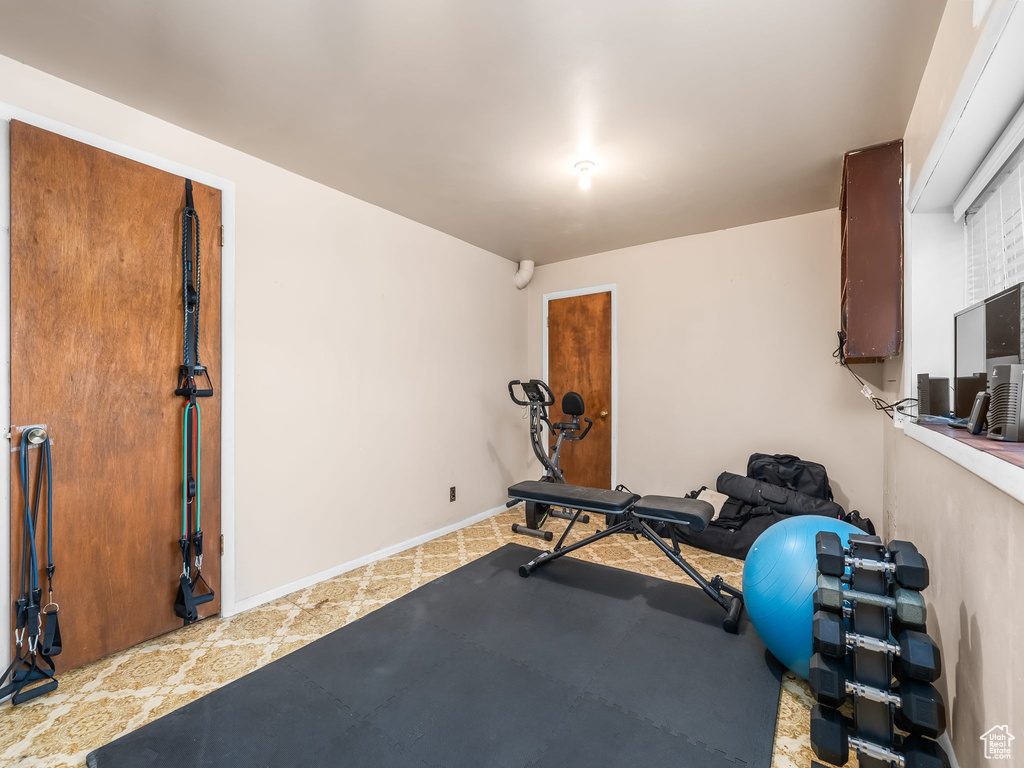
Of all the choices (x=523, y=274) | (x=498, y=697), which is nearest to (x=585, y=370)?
(x=523, y=274)

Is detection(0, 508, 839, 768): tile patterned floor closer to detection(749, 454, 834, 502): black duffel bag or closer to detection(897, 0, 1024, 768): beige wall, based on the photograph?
detection(897, 0, 1024, 768): beige wall

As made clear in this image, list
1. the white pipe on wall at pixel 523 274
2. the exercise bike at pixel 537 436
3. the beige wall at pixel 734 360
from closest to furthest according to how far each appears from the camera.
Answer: the beige wall at pixel 734 360, the exercise bike at pixel 537 436, the white pipe on wall at pixel 523 274

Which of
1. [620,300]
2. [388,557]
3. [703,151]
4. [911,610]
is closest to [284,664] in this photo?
[388,557]

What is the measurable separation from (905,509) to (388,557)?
3.11 m

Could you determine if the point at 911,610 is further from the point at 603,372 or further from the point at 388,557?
the point at 603,372

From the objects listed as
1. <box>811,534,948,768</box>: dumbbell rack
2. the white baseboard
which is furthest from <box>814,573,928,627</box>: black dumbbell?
the white baseboard

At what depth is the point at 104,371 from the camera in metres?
2.12

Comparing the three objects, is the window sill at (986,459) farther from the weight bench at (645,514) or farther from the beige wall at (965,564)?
the weight bench at (645,514)

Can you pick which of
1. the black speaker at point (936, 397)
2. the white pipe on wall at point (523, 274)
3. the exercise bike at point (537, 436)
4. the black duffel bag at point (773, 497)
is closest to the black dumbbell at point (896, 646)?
the black speaker at point (936, 397)

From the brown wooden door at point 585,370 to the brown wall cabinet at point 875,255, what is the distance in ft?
7.26

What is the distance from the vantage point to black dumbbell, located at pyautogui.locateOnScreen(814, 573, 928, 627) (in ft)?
4.47

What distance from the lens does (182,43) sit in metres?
1.76

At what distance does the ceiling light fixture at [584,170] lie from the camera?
2690 mm

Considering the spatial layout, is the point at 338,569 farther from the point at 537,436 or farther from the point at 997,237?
the point at 997,237
